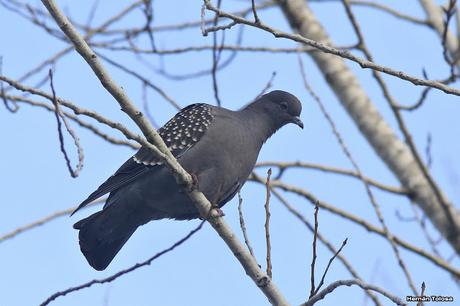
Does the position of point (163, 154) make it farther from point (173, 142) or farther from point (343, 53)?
point (173, 142)

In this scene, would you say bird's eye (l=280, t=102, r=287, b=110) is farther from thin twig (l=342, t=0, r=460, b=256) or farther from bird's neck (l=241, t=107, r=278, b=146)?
thin twig (l=342, t=0, r=460, b=256)

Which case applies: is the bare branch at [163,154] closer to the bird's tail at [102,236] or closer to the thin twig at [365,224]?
the bird's tail at [102,236]

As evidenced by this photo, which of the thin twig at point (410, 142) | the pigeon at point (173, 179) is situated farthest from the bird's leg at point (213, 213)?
the thin twig at point (410, 142)

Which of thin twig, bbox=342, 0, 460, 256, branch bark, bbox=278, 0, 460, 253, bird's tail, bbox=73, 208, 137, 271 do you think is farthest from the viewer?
branch bark, bbox=278, 0, 460, 253

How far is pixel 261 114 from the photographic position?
6770 mm

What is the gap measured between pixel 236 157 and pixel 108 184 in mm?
910

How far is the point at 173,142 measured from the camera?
19.9 feet

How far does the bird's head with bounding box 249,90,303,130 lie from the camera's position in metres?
6.93

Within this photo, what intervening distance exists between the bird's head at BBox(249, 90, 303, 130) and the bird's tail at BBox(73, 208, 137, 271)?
1574mm

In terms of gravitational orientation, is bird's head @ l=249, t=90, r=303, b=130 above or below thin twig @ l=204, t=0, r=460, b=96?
above

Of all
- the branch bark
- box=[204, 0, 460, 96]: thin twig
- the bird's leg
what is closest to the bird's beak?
the branch bark

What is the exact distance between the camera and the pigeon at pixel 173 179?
5773mm

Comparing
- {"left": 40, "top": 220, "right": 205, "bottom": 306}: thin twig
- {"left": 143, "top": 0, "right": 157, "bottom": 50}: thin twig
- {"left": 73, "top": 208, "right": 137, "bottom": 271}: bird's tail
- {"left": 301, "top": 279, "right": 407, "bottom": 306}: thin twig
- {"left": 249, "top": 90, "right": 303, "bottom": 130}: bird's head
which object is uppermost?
{"left": 143, "top": 0, "right": 157, "bottom": 50}: thin twig

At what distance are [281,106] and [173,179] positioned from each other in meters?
1.64
